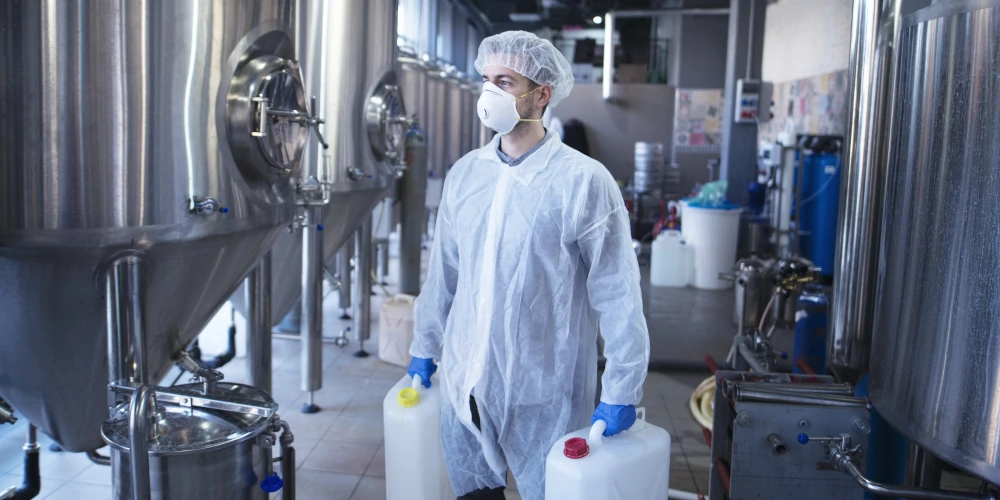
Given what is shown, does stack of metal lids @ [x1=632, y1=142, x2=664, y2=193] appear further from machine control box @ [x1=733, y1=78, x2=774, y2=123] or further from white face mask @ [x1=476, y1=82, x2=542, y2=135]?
white face mask @ [x1=476, y1=82, x2=542, y2=135]

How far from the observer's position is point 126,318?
171cm

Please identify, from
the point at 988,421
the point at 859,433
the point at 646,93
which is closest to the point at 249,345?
the point at 859,433

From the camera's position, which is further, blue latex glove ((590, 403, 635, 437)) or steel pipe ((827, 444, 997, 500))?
blue latex glove ((590, 403, 635, 437))

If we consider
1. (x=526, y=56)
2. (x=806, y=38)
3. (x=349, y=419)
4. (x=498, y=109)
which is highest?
(x=806, y=38)

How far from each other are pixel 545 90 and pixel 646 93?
9.31m

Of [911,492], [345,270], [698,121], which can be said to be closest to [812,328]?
[911,492]

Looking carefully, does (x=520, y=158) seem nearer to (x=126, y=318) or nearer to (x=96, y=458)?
(x=126, y=318)

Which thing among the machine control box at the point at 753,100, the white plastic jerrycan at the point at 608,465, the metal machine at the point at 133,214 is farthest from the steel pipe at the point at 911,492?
the machine control box at the point at 753,100

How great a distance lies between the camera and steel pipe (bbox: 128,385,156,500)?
1366 millimetres

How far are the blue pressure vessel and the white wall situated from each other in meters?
3.15

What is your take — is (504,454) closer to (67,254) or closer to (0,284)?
(67,254)

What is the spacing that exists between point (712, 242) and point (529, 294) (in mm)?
4454

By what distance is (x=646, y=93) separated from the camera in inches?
417

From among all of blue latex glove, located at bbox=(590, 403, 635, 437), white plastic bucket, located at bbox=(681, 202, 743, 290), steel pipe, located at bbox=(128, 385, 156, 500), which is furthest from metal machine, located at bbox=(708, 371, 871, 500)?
white plastic bucket, located at bbox=(681, 202, 743, 290)
